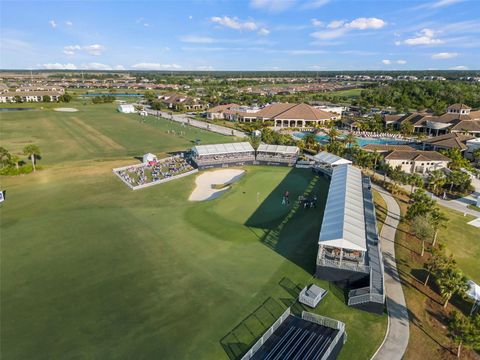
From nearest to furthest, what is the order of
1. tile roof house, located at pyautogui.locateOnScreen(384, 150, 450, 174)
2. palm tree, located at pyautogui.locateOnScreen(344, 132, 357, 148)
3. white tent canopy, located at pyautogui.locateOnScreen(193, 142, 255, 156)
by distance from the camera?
tile roof house, located at pyautogui.locateOnScreen(384, 150, 450, 174) < white tent canopy, located at pyautogui.locateOnScreen(193, 142, 255, 156) < palm tree, located at pyautogui.locateOnScreen(344, 132, 357, 148)

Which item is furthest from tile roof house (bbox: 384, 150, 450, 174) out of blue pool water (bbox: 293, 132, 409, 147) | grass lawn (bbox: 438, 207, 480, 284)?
blue pool water (bbox: 293, 132, 409, 147)

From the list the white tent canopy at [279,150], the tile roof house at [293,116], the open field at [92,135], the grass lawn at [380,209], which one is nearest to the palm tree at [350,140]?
the white tent canopy at [279,150]

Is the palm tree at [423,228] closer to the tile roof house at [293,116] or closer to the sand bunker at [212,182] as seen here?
the sand bunker at [212,182]

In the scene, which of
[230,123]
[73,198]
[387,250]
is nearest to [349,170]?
[387,250]

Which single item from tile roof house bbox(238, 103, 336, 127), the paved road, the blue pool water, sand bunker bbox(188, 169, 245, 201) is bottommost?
sand bunker bbox(188, 169, 245, 201)

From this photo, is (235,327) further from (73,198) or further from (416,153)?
(416,153)

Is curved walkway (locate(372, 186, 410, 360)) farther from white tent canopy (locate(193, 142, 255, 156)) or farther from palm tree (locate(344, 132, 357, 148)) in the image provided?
palm tree (locate(344, 132, 357, 148))

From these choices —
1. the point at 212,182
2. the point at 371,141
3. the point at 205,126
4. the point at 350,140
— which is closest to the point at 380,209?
the point at 212,182
